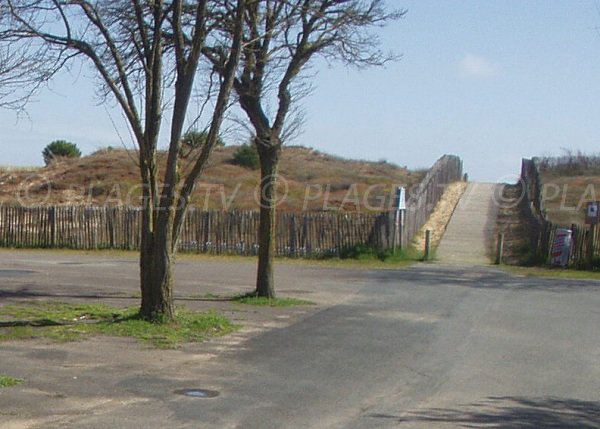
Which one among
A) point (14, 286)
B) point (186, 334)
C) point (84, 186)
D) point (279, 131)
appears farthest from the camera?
point (84, 186)

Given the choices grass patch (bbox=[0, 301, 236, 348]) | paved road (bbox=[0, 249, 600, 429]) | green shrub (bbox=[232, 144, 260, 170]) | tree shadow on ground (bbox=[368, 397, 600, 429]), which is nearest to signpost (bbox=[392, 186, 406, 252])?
paved road (bbox=[0, 249, 600, 429])

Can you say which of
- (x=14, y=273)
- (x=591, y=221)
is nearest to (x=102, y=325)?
(x=14, y=273)

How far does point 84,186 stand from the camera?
51062 mm

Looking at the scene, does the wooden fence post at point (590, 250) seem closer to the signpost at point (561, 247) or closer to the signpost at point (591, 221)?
the signpost at point (591, 221)

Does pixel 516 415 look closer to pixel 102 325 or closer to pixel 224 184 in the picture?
pixel 102 325

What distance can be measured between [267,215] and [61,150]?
53.0m

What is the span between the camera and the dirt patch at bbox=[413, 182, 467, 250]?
1453 inches

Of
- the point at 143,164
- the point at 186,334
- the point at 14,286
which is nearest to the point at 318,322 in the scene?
the point at 186,334

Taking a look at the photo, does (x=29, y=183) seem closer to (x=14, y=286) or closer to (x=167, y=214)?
(x=14, y=286)

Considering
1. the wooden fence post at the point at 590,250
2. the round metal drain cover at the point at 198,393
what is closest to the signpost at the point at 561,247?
the wooden fence post at the point at 590,250

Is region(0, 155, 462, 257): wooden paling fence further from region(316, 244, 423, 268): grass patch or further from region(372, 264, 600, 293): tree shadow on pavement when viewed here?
region(372, 264, 600, 293): tree shadow on pavement

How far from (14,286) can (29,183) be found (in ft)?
108

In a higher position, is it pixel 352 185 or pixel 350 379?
pixel 352 185

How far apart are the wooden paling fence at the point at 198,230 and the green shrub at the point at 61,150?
30.0 m
